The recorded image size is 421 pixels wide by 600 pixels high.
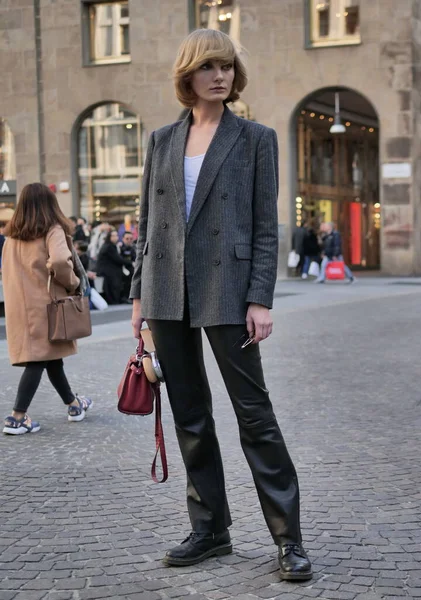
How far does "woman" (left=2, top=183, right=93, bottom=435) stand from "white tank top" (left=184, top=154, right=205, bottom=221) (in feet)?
10.3

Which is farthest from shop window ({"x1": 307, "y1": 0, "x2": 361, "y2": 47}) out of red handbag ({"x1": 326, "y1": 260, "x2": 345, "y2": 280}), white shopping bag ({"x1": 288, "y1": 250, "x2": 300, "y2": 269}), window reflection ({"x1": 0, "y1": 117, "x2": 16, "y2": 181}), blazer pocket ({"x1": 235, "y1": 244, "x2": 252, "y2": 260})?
blazer pocket ({"x1": 235, "y1": 244, "x2": 252, "y2": 260})

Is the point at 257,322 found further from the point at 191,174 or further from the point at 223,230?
the point at 191,174

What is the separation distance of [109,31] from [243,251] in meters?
26.7

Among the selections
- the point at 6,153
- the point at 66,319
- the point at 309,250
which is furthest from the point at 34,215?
the point at 6,153

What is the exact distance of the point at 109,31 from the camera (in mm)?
29109

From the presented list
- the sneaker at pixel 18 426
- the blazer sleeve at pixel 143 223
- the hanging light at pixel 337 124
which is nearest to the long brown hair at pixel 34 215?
the sneaker at pixel 18 426

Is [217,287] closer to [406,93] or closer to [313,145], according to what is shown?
[406,93]

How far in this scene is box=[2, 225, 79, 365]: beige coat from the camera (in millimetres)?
6953

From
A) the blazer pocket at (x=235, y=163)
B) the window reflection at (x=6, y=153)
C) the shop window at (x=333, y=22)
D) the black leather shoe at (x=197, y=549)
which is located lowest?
the black leather shoe at (x=197, y=549)

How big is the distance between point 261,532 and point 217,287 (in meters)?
1.25

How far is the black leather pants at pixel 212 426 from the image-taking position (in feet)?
12.4

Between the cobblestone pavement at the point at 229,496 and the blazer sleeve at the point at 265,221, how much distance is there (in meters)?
1.10

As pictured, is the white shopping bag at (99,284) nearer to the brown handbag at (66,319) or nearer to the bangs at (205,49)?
the brown handbag at (66,319)

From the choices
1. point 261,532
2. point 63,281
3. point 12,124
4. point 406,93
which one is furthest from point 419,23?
Result: point 261,532
